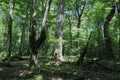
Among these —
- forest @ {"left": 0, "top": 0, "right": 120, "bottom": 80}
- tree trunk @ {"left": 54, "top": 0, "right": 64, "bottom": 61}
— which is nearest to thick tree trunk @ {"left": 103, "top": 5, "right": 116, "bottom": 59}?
forest @ {"left": 0, "top": 0, "right": 120, "bottom": 80}

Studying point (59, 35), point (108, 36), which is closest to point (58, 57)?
point (59, 35)

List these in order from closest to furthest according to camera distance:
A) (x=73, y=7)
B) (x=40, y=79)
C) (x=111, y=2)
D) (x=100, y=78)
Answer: (x=40, y=79), (x=100, y=78), (x=111, y=2), (x=73, y=7)

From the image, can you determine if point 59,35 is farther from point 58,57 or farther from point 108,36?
point 108,36

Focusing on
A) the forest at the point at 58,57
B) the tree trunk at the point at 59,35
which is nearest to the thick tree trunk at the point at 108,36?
the forest at the point at 58,57

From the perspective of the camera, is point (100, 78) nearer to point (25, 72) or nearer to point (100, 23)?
point (25, 72)

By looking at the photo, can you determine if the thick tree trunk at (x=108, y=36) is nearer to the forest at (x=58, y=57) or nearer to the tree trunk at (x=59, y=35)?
the forest at (x=58, y=57)

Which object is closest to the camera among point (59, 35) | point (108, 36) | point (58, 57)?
point (58, 57)

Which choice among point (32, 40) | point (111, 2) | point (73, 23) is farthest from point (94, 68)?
point (73, 23)

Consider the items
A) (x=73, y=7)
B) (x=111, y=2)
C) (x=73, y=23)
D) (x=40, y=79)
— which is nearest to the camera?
(x=40, y=79)

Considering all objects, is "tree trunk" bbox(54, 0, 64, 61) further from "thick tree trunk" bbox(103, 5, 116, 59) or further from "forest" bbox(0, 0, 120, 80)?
"thick tree trunk" bbox(103, 5, 116, 59)

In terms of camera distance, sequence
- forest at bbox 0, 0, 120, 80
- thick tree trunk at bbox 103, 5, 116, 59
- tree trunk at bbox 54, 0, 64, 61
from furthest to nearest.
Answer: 1. thick tree trunk at bbox 103, 5, 116, 59
2. tree trunk at bbox 54, 0, 64, 61
3. forest at bbox 0, 0, 120, 80

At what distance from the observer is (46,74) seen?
930cm

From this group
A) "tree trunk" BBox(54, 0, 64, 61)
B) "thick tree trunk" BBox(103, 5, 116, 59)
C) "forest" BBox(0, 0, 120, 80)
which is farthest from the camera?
"thick tree trunk" BBox(103, 5, 116, 59)

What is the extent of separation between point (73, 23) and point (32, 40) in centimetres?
2299
